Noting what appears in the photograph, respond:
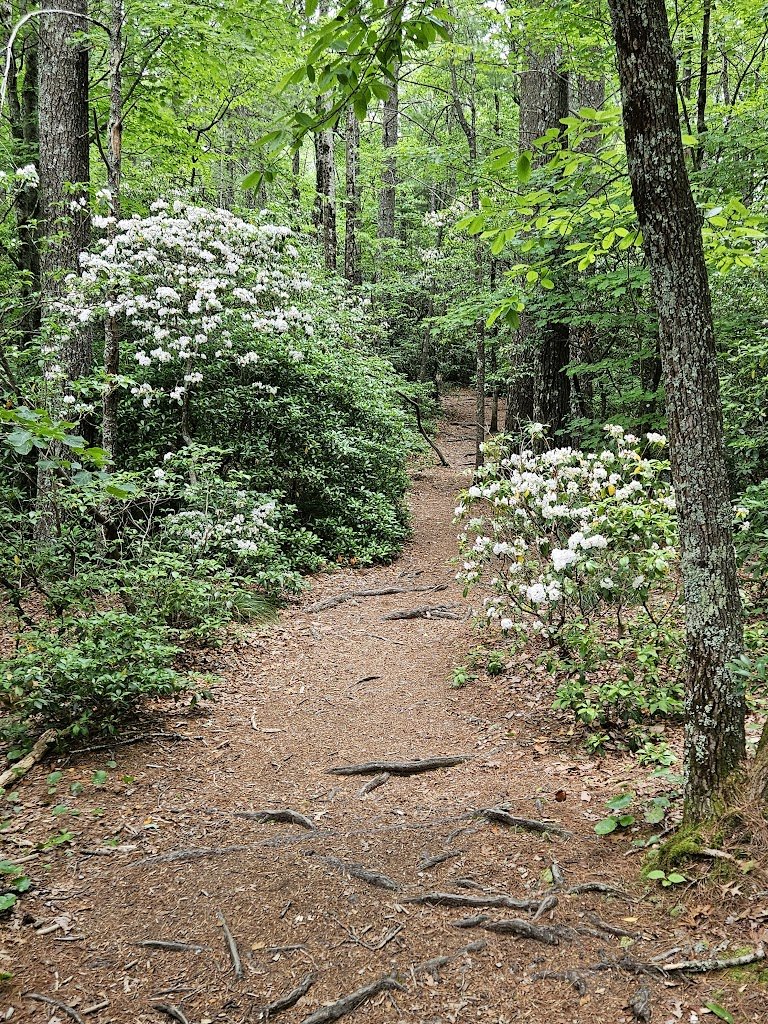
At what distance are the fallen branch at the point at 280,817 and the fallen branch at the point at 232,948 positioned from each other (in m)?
0.85

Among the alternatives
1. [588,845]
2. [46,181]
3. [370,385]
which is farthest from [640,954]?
[370,385]

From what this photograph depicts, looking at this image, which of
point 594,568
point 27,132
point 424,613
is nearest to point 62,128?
point 27,132

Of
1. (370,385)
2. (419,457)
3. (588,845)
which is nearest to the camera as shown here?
(588,845)

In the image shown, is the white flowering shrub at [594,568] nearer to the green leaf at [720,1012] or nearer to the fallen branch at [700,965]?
the fallen branch at [700,965]

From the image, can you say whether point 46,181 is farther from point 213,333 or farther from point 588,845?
point 588,845

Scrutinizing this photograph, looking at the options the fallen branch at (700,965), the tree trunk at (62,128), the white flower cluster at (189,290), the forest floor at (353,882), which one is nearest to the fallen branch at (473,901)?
the forest floor at (353,882)

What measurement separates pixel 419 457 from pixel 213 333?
712 cm

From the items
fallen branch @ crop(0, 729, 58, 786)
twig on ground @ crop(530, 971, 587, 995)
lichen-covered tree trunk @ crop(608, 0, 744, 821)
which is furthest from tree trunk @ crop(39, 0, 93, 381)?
twig on ground @ crop(530, 971, 587, 995)

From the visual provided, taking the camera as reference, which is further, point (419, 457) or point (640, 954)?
point (419, 457)

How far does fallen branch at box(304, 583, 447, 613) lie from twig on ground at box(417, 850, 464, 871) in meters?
4.99

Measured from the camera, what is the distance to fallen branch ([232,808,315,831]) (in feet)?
12.9

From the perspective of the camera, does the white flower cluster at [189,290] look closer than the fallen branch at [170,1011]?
No

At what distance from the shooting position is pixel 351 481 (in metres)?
10.6

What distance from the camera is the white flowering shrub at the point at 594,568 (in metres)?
4.54
